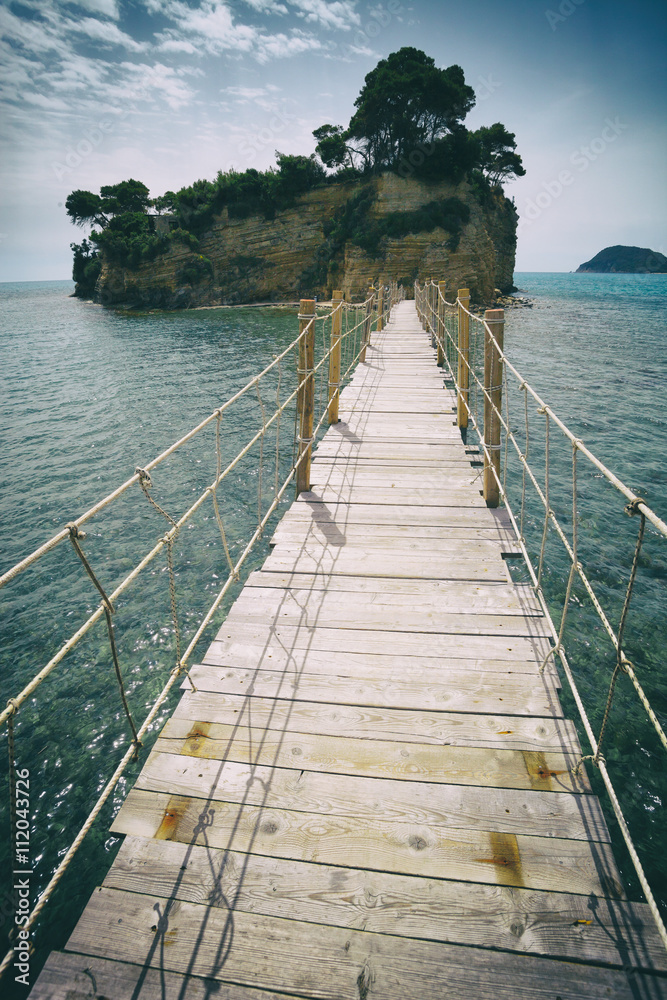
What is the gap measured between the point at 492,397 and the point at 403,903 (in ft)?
11.0

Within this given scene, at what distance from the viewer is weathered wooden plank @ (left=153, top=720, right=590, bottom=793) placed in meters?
1.92

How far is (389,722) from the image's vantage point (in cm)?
220

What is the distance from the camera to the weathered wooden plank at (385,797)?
1.76 metres

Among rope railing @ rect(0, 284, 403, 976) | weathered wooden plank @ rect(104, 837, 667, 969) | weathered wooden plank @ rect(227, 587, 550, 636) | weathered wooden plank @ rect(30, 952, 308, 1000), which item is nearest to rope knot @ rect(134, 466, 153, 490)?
rope railing @ rect(0, 284, 403, 976)

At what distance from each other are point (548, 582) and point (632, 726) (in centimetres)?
171

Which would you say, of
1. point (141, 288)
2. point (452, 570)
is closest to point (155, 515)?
point (452, 570)

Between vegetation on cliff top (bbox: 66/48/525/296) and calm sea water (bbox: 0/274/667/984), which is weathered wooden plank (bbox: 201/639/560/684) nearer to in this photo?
calm sea water (bbox: 0/274/667/984)

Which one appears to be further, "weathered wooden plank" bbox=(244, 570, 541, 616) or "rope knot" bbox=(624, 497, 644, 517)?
"weathered wooden plank" bbox=(244, 570, 541, 616)

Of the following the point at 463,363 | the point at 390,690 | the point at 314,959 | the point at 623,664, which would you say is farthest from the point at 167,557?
the point at 463,363

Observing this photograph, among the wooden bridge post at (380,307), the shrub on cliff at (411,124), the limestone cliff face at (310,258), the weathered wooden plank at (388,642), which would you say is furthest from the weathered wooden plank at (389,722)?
the shrub on cliff at (411,124)

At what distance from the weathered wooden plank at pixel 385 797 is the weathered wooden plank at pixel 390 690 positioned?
1.25 feet

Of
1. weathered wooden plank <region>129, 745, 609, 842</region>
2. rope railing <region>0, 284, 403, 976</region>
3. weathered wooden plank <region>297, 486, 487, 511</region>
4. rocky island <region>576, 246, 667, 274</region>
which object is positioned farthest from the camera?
rocky island <region>576, 246, 667, 274</region>

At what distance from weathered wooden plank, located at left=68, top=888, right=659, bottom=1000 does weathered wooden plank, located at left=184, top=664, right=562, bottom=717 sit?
897 millimetres

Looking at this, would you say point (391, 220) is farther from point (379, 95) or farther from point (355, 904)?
point (355, 904)
